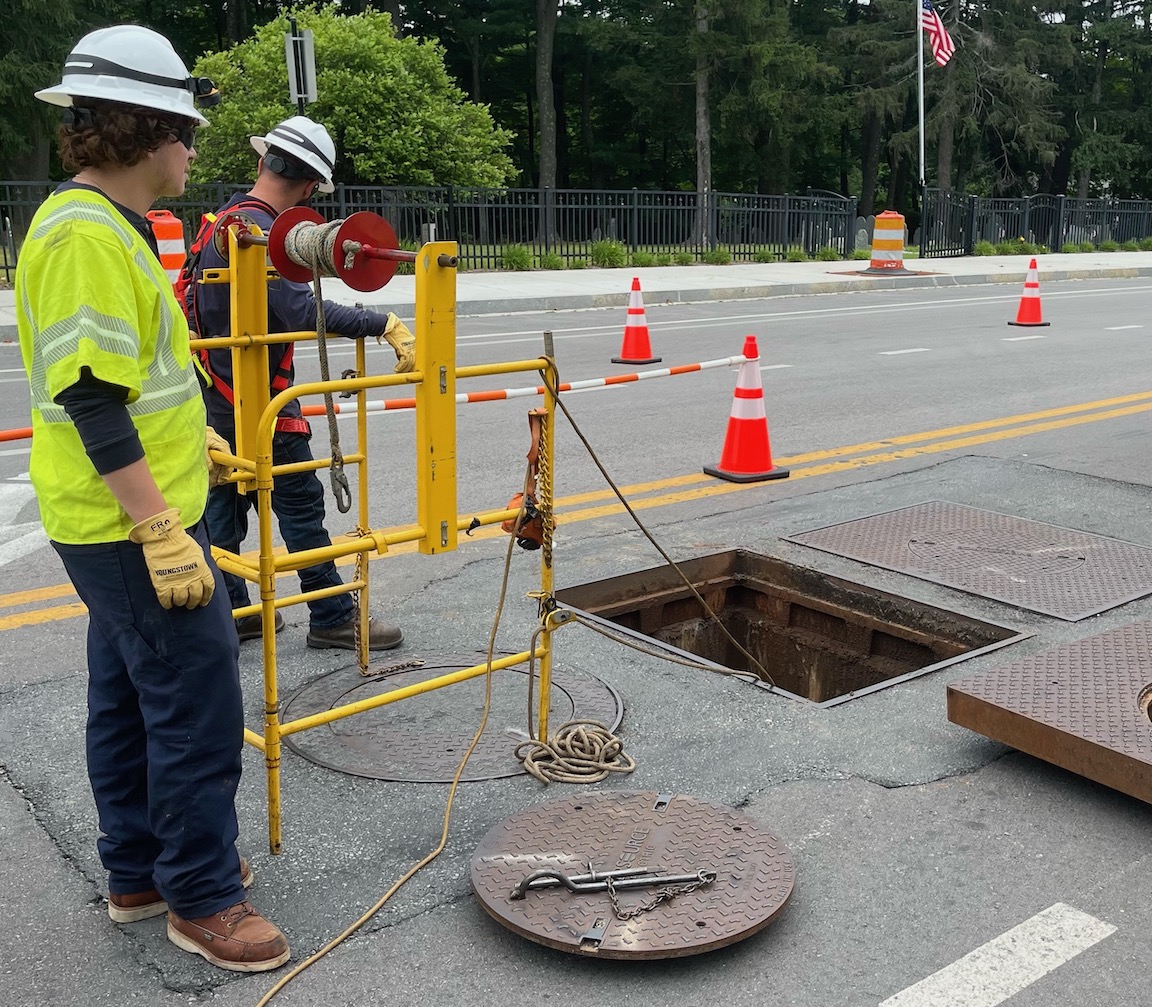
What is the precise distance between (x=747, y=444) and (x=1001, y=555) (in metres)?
1.98

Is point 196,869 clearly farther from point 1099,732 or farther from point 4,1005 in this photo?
point 1099,732

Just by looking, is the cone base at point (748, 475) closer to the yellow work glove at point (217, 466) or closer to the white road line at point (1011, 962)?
the yellow work glove at point (217, 466)

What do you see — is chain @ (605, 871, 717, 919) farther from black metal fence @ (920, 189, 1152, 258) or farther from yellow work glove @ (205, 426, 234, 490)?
black metal fence @ (920, 189, 1152, 258)

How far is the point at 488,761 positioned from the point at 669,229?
892 inches

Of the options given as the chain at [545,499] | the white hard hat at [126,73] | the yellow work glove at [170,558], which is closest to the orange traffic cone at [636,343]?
the chain at [545,499]

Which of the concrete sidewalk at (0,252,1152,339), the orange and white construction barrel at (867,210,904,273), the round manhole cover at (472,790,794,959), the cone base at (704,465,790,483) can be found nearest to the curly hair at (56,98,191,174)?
the round manhole cover at (472,790,794,959)

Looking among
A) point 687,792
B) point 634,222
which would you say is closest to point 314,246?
point 687,792

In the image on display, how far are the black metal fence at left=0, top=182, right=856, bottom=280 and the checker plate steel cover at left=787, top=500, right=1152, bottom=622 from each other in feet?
47.3

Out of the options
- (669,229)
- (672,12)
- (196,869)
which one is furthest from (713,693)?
(672,12)

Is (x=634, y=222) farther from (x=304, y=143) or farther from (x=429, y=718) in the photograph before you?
(x=429, y=718)

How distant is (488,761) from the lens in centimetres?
377

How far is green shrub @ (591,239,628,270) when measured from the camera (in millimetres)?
23672

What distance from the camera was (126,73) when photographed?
2479mm

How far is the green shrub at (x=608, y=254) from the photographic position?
77.7 ft
